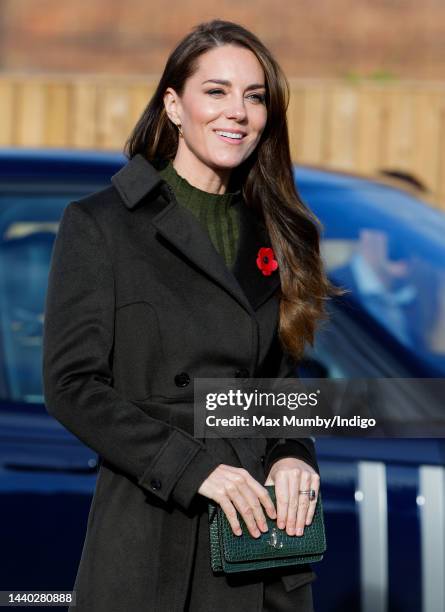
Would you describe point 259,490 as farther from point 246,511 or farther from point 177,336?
point 177,336

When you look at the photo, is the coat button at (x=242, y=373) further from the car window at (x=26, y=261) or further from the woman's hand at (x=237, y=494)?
the car window at (x=26, y=261)

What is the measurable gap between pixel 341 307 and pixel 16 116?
717 cm

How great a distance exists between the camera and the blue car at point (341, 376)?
2.90m

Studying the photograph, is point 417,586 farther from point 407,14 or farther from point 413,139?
point 407,14

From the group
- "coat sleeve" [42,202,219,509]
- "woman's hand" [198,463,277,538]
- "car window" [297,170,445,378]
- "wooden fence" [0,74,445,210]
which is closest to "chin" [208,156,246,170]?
"coat sleeve" [42,202,219,509]

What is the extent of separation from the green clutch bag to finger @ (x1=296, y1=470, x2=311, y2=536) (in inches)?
0.7

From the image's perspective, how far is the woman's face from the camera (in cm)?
221

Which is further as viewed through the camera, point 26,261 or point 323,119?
point 323,119

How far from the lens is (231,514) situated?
Answer: 6.75ft

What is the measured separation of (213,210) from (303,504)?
57 cm

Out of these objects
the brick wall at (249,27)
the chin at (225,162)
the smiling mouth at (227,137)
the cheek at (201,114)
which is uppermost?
the brick wall at (249,27)

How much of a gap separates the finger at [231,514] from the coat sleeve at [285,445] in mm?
192

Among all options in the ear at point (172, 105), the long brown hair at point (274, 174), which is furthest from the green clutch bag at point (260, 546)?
the ear at point (172, 105)

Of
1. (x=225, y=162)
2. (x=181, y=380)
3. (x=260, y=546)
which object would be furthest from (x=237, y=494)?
(x=225, y=162)
